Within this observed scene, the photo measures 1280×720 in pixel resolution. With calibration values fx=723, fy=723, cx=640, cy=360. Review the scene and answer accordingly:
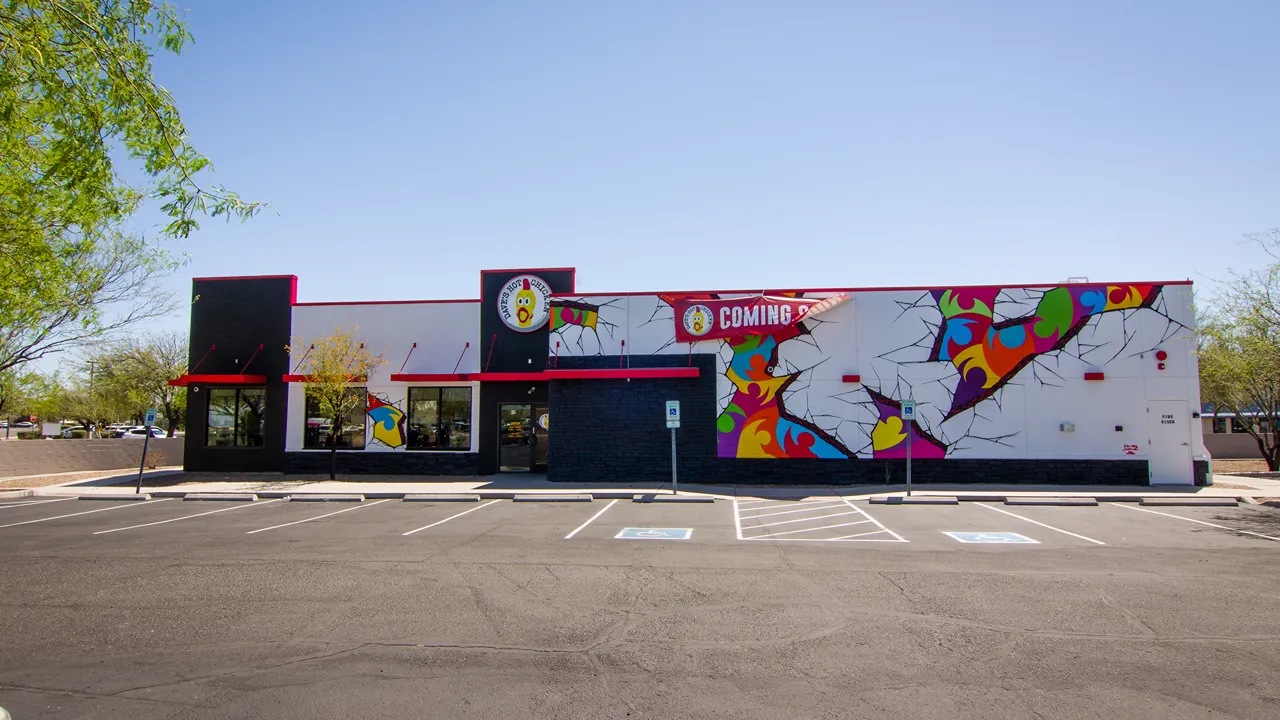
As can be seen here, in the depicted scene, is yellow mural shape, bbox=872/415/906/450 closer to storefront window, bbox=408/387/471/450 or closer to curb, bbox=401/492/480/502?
curb, bbox=401/492/480/502

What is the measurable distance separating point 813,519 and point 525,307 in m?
12.3

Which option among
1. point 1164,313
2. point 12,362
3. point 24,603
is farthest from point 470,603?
point 12,362

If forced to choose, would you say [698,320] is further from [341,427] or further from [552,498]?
[341,427]

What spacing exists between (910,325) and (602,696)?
16.8 m

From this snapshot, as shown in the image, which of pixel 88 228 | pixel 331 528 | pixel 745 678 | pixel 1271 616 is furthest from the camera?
pixel 331 528

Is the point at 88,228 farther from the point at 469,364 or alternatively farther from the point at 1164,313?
the point at 1164,313

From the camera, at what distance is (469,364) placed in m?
23.1

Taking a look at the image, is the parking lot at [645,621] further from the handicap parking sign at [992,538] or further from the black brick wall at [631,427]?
the black brick wall at [631,427]

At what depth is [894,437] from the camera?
1962cm

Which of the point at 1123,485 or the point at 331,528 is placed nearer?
the point at 331,528

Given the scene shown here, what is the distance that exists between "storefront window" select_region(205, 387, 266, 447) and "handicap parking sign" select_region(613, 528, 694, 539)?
17.0 m

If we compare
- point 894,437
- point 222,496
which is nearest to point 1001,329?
point 894,437

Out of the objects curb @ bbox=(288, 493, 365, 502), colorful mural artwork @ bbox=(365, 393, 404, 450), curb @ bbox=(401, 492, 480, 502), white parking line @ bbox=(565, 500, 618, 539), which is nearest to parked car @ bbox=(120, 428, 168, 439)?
colorful mural artwork @ bbox=(365, 393, 404, 450)

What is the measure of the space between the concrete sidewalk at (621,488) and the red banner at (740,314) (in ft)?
13.9
